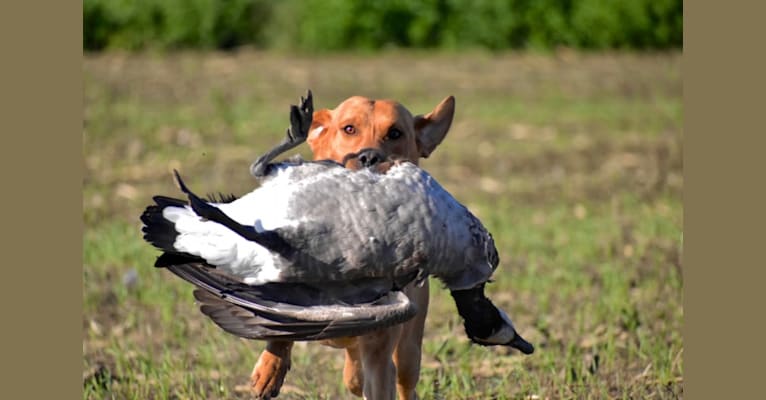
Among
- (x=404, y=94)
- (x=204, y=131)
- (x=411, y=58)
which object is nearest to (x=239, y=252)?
(x=204, y=131)

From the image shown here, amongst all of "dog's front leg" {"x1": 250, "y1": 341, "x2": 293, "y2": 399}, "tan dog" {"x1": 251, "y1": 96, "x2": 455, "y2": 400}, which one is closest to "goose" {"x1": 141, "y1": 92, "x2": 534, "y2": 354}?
"tan dog" {"x1": 251, "y1": 96, "x2": 455, "y2": 400}

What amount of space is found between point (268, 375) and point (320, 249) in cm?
80

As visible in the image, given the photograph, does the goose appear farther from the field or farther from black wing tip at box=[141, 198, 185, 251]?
the field

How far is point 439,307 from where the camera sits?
8250mm

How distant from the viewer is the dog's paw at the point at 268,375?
510 centimetres

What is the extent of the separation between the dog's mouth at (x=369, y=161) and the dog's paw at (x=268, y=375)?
81 cm

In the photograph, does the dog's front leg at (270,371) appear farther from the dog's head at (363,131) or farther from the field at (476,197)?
the field at (476,197)

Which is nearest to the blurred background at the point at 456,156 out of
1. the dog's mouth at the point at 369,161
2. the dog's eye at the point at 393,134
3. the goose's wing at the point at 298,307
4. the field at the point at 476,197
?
the field at the point at 476,197

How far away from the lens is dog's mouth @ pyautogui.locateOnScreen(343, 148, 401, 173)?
4.80m

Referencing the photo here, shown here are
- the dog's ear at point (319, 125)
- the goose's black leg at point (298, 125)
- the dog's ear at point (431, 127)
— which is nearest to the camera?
the goose's black leg at point (298, 125)

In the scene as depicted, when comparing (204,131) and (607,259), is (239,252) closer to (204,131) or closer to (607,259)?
(607,259)

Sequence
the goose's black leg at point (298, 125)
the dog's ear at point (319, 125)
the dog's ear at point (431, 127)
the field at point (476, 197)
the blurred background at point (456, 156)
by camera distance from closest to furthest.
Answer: the goose's black leg at point (298, 125)
the dog's ear at point (319, 125)
the dog's ear at point (431, 127)
the field at point (476, 197)
the blurred background at point (456, 156)

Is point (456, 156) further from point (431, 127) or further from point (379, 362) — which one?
point (379, 362)

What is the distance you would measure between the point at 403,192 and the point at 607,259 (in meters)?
4.91
